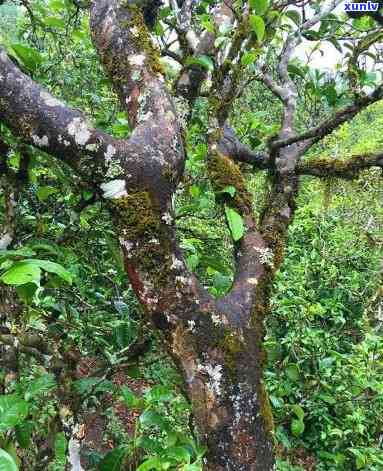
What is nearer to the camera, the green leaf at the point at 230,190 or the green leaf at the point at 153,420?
the green leaf at the point at 153,420

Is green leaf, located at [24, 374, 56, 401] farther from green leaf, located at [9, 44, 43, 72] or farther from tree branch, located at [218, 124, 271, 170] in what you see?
tree branch, located at [218, 124, 271, 170]

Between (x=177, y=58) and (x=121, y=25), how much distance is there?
3.62 ft

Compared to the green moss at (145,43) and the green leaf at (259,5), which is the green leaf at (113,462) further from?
the green leaf at (259,5)

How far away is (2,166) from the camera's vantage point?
4.60 feet

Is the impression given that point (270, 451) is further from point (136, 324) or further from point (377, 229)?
point (377, 229)

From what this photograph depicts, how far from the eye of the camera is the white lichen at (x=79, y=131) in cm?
124

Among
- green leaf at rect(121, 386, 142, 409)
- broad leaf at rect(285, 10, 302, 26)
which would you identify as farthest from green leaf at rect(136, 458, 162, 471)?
broad leaf at rect(285, 10, 302, 26)

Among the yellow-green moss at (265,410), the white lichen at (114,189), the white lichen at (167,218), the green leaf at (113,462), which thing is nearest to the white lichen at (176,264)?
the white lichen at (167,218)

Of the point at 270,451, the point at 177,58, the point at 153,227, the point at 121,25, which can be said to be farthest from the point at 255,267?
the point at 177,58

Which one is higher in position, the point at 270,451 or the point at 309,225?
the point at 309,225

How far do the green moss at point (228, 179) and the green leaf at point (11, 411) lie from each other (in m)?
1.03

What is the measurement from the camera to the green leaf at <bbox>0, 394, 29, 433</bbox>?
3.32 feet

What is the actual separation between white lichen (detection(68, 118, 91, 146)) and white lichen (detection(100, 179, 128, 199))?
13 centimetres

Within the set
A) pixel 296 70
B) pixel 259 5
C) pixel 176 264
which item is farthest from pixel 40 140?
pixel 296 70
